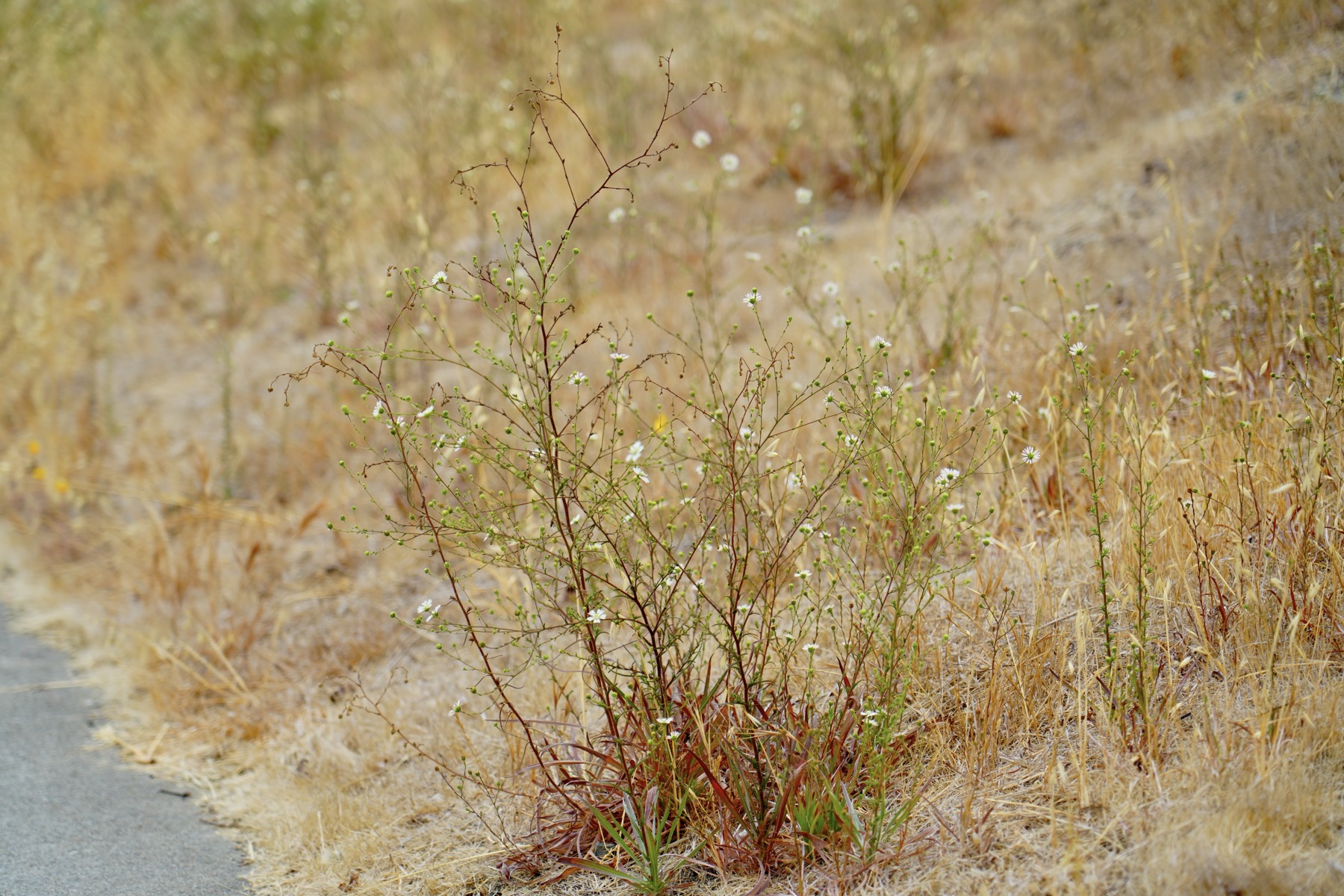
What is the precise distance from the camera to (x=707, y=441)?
253 cm

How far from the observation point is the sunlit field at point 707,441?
7.50 ft

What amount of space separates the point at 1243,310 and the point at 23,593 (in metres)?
5.24

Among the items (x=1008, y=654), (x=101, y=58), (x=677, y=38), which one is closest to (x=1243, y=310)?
(x=1008, y=654)

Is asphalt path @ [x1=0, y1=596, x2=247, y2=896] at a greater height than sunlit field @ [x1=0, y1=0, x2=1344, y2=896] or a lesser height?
lesser

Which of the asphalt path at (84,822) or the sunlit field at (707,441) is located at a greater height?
the sunlit field at (707,441)

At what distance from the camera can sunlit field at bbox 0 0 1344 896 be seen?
2.29 m

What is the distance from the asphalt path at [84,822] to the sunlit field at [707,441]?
0.45ft

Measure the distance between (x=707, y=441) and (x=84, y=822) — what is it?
85.3 inches

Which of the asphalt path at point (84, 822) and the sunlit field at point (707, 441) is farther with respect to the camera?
the asphalt path at point (84, 822)

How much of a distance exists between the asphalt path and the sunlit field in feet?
0.45

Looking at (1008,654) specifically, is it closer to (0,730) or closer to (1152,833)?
(1152,833)

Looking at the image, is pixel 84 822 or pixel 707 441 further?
pixel 84 822

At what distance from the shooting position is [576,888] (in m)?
2.39

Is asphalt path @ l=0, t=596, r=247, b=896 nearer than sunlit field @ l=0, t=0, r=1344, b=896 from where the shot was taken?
No
